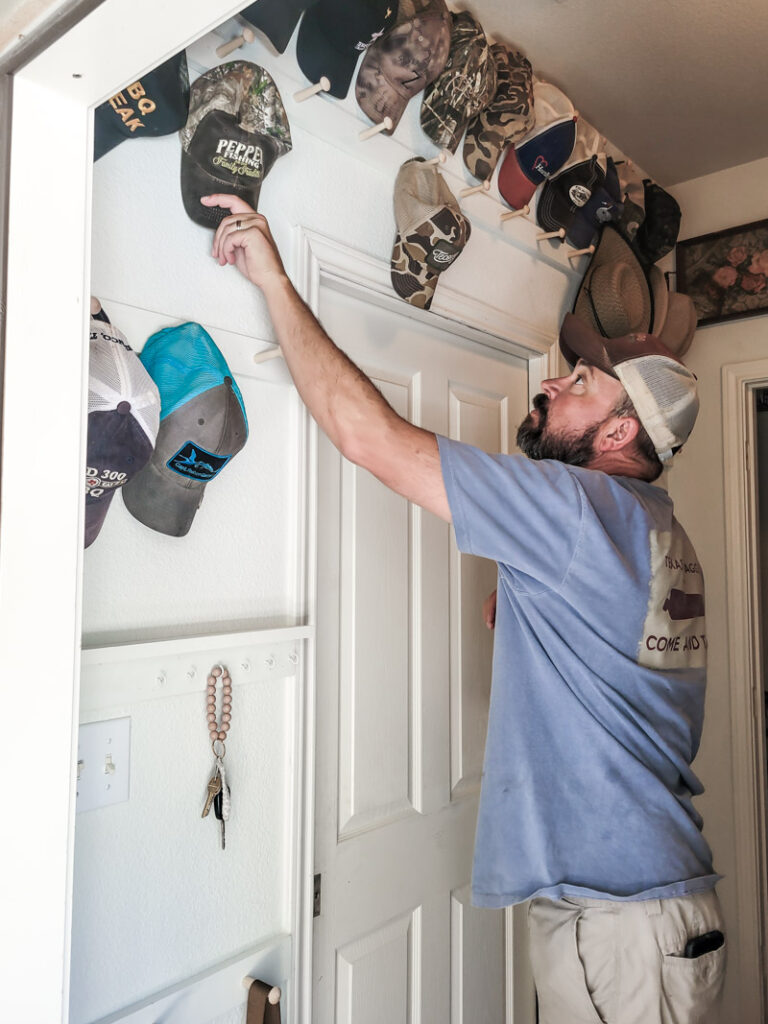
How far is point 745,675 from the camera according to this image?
2.34 metres

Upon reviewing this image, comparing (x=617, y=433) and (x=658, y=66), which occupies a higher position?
(x=658, y=66)

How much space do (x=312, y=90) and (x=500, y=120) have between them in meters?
0.57

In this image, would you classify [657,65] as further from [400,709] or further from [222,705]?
[222,705]

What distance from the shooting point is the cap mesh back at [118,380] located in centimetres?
92

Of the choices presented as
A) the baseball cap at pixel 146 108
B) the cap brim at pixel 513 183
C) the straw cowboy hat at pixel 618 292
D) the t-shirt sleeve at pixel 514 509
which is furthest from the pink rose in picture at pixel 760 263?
the baseball cap at pixel 146 108

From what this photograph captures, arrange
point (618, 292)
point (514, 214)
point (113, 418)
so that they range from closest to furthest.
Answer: point (113, 418) < point (514, 214) < point (618, 292)

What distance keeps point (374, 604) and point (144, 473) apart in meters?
0.61

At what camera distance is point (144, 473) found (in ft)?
3.35

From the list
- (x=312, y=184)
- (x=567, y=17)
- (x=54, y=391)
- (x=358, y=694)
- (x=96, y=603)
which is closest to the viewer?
(x=54, y=391)

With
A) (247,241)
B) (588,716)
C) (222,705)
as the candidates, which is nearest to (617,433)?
(588,716)

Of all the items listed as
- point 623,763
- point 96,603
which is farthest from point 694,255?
point 96,603

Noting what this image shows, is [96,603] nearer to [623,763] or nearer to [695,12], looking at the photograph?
[623,763]

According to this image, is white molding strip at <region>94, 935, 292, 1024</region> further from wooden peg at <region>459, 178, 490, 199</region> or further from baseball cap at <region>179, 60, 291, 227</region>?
wooden peg at <region>459, 178, 490, 199</region>

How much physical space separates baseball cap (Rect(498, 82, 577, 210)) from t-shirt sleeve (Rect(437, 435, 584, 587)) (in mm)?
915
